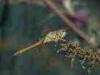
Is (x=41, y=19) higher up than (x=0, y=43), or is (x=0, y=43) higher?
(x=41, y=19)

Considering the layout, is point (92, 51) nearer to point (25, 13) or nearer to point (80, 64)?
point (80, 64)

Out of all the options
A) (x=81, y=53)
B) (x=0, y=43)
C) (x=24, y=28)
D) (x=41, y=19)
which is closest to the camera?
(x=81, y=53)

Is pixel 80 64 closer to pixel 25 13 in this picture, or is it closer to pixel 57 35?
pixel 57 35

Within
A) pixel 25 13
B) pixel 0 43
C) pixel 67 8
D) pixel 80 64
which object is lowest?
pixel 80 64

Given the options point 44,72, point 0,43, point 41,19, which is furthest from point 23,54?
point 41,19

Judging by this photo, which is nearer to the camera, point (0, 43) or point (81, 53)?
point (81, 53)

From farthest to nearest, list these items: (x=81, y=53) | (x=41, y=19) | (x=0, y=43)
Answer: (x=41, y=19), (x=0, y=43), (x=81, y=53)

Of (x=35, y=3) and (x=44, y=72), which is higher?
(x=35, y=3)

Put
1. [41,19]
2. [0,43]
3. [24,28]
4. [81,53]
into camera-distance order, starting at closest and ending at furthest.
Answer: [81,53] → [0,43] → [24,28] → [41,19]

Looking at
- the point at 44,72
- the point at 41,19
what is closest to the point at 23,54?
the point at 44,72
